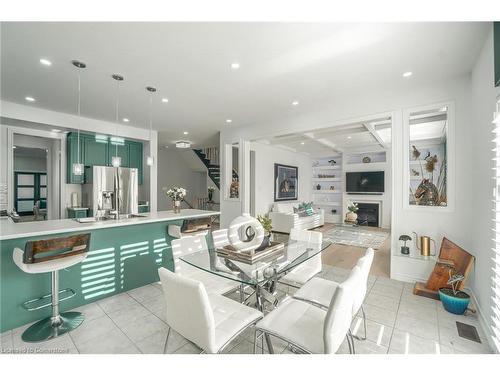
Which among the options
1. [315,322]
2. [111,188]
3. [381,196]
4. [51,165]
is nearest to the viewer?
[315,322]

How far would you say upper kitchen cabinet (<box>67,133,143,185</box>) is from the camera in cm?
484

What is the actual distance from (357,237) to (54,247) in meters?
6.06

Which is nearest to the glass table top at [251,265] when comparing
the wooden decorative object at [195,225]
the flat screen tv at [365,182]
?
the wooden decorative object at [195,225]

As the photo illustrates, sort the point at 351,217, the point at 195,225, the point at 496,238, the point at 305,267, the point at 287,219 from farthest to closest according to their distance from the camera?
the point at 351,217
the point at 287,219
the point at 195,225
the point at 305,267
the point at 496,238

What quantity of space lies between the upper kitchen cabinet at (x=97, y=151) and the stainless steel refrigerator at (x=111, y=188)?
0.81ft

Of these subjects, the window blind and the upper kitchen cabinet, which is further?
the upper kitchen cabinet

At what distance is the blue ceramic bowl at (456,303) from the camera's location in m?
2.29

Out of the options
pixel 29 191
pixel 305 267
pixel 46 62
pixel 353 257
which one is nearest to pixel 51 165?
pixel 29 191

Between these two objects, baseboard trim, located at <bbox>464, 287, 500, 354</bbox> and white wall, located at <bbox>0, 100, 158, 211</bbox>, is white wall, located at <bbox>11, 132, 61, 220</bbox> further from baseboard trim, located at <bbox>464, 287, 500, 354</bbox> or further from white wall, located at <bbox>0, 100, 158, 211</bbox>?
baseboard trim, located at <bbox>464, 287, 500, 354</bbox>

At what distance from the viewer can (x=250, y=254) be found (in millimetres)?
2057

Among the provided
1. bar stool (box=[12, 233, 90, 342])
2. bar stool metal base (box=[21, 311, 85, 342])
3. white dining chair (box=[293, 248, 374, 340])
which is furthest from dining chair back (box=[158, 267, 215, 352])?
bar stool metal base (box=[21, 311, 85, 342])

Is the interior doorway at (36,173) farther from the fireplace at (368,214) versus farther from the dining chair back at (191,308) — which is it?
the fireplace at (368,214)

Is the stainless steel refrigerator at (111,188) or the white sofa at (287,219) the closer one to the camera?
the stainless steel refrigerator at (111,188)

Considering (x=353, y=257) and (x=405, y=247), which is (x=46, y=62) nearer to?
(x=405, y=247)
